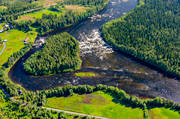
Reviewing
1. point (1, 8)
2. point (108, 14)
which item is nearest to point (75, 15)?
point (108, 14)

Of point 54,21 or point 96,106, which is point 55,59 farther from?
point 54,21

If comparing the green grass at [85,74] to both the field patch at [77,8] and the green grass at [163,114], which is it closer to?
the green grass at [163,114]

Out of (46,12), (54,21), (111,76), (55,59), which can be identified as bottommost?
(111,76)

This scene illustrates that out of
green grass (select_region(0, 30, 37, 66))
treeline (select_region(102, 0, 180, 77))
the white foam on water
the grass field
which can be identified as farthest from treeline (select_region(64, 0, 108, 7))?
green grass (select_region(0, 30, 37, 66))

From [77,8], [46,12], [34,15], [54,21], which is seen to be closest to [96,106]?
[54,21]

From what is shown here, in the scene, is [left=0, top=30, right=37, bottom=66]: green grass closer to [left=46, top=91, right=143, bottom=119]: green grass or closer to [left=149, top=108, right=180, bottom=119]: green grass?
[left=46, top=91, right=143, bottom=119]: green grass

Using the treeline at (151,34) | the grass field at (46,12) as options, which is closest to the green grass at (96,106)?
the treeline at (151,34)
